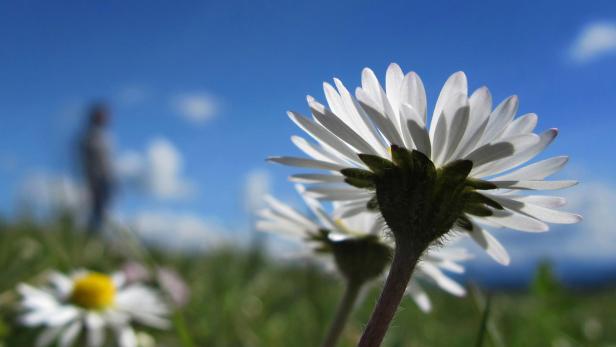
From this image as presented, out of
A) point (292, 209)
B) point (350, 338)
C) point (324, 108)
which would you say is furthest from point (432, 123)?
point (350, 338)

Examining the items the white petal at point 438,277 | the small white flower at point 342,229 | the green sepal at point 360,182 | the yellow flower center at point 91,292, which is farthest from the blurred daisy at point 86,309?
the green sepal at point 360,182

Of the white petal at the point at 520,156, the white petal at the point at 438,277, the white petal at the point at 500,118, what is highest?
the white petal at the point at 500,118

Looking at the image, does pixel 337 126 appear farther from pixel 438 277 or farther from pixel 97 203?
pixel 97 203

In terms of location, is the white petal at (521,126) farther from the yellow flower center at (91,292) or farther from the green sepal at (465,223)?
the yellow flower center at (91,292)

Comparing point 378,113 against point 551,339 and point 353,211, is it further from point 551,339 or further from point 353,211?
point 551,339

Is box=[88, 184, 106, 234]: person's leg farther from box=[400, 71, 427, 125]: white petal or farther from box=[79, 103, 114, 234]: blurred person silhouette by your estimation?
box=[400, 71, 427, 125]: white petal

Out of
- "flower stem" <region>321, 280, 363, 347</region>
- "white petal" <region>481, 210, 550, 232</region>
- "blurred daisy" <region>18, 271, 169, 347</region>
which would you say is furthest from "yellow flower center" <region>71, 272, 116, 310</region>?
"white petal" <region>481, 210, 550, 232</region>
